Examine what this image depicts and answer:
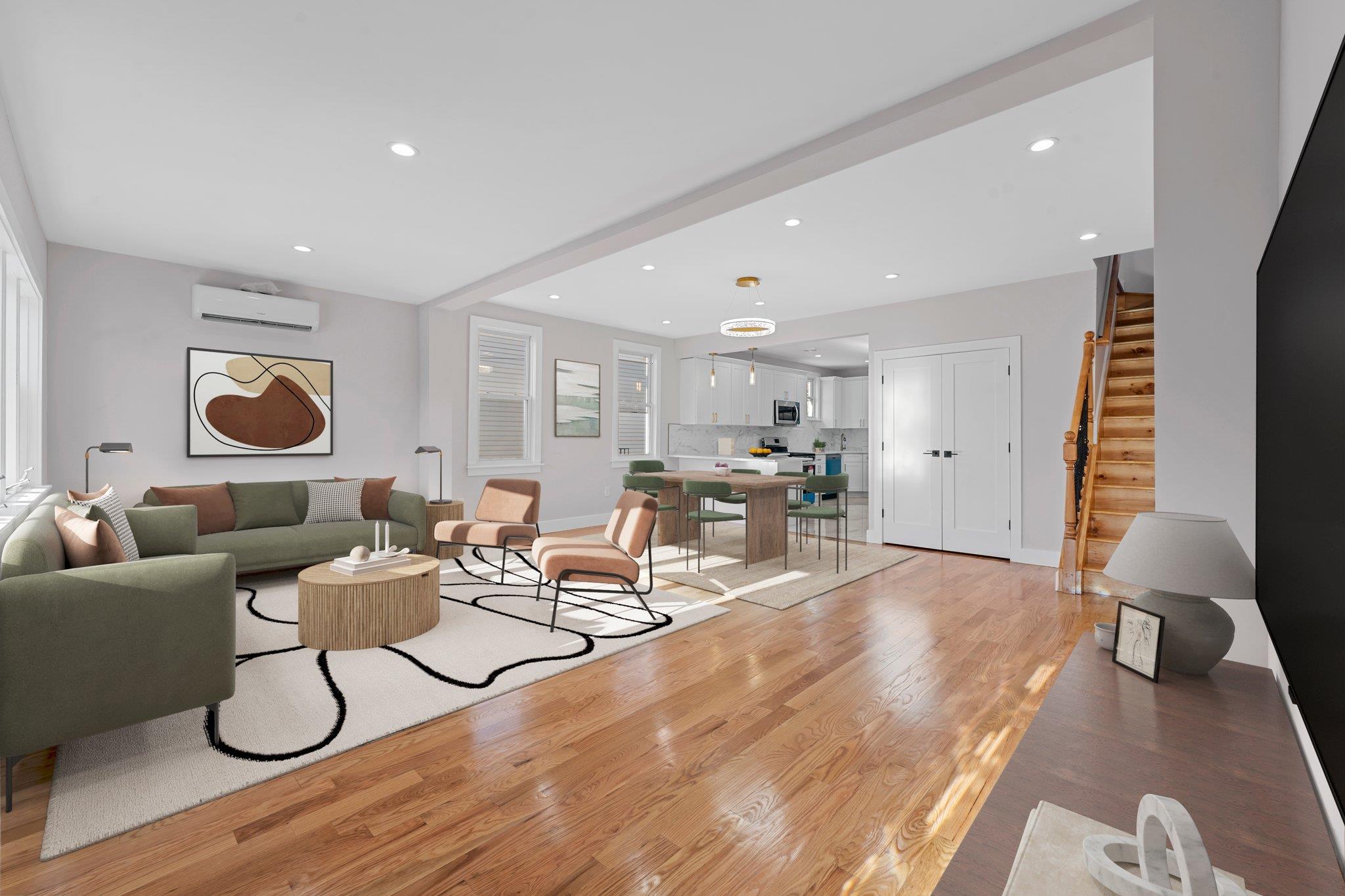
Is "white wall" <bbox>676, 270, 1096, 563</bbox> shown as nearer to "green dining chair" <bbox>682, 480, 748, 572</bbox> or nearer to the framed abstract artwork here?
"green dining chair" <bbox>682, 480, 748, 572</bbox>

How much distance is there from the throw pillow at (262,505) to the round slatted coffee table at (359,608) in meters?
1.94

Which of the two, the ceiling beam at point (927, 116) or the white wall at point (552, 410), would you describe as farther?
the white wall at point (552, 410)

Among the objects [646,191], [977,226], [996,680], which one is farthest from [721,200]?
[996,680]

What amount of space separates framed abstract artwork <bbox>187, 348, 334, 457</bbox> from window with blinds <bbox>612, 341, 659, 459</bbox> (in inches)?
Result: 138

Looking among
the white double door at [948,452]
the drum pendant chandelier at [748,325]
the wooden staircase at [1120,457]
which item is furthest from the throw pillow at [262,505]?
the wooden staircase at [1120,457]

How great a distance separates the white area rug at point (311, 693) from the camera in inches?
78.2

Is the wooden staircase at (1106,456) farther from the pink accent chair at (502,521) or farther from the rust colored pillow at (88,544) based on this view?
the rust colored pillow at (88,544)

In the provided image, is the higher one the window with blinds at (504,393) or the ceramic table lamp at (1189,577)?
the window with blinds at (504,393)

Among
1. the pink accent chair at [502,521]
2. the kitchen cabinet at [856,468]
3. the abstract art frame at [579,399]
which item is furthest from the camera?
the kitchen cabinet at [856,468]

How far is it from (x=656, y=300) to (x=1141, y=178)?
421cm

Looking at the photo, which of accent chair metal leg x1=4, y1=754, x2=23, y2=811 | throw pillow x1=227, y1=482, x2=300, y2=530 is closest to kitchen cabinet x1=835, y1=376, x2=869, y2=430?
throw pillow x1=227, y1=482, x2=300, y2=530

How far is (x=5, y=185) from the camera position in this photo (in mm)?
2793

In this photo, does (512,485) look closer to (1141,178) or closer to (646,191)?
(646,191)

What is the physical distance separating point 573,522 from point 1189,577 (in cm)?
671
